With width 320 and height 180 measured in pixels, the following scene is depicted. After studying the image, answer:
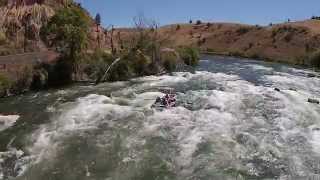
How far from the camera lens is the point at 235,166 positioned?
2153 cm

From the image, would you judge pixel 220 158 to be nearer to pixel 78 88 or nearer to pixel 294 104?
pixel 294 104

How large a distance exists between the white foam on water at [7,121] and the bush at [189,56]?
112 ft

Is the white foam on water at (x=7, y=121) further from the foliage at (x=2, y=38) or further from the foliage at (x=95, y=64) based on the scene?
the foliage at (x=2, y=38)

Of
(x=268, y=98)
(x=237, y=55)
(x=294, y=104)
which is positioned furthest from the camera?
(x=237, y=55)

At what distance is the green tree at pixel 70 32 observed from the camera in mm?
45969

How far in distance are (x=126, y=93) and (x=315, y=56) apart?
39.8 meters

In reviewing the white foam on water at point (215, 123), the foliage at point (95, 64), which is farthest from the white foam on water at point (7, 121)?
the foliage at point (95, 64)

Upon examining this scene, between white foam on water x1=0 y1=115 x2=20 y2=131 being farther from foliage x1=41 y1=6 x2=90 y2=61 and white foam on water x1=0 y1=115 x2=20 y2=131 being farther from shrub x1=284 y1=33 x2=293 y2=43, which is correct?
shrub x1=284 y1=33 x2=293 y2=43

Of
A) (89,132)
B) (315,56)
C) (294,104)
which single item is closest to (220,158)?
(89,132)

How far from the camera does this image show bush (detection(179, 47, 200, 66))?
205ft

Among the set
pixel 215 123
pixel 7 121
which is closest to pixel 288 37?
pixel 215 123

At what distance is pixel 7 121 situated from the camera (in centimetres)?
2917

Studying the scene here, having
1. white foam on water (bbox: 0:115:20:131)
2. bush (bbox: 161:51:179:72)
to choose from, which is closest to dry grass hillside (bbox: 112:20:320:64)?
bush (bbox: 161:51:179:72)

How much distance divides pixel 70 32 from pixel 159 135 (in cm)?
2291
